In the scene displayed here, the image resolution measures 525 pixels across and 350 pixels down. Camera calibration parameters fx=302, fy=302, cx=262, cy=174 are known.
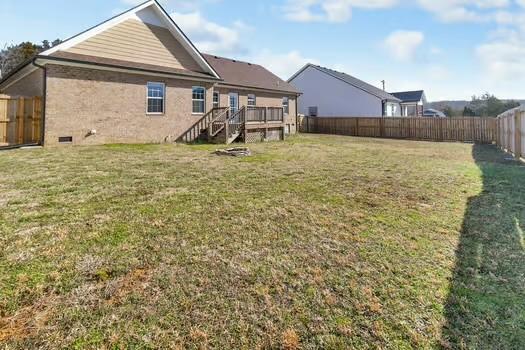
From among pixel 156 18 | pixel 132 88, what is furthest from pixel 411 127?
pixel 132 88

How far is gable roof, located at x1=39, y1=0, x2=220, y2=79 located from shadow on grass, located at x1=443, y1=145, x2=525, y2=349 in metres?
14.7

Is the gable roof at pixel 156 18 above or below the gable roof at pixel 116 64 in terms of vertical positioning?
above

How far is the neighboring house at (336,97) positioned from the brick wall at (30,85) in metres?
25.3

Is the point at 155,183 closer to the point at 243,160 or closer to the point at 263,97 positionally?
the point at 243,160

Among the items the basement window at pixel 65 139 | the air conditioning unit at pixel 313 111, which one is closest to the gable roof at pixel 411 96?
the air conditioning unit at pixel 313 111

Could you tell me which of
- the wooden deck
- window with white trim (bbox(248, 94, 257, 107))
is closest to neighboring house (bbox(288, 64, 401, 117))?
window with white trim (bbox(248, 94, 257, 107))

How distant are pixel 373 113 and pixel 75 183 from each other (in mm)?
30635

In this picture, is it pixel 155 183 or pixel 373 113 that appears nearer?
pixel 155 183

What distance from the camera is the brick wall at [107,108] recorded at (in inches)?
484

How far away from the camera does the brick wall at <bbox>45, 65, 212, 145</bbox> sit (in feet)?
40.3

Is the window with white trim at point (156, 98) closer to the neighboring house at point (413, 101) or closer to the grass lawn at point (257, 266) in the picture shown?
the grass lawn at point (257, 266)

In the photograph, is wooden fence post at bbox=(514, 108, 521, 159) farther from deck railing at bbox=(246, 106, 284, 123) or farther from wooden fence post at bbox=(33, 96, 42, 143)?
wooden fence post at bbox=(33, 96, 42, 143)

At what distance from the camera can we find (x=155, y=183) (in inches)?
266

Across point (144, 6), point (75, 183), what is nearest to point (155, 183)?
point (75, 183)
